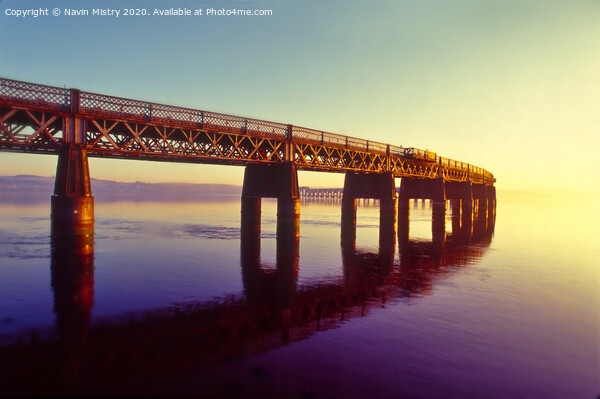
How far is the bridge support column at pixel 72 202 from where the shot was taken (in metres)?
26.4

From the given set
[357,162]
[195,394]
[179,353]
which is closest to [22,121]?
[179,353]

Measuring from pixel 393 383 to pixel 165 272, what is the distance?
17.0 m

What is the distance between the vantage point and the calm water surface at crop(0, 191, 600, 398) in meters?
9.40

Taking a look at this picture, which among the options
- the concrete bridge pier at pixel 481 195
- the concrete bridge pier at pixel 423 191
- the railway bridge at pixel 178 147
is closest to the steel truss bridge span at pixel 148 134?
the railway bridge at pixel 178 147

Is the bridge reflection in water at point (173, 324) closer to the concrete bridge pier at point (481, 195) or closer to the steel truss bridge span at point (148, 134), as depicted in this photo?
the steel truss bridge span at point (148, 134)

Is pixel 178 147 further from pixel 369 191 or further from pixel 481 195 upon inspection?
pixel 481 195

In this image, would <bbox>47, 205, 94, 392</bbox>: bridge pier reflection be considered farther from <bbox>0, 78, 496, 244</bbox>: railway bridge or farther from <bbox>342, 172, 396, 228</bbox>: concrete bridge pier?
<bbox>342, 172, 396, 228</bbox>: concrete bridge pier

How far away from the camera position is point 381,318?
14680 mm

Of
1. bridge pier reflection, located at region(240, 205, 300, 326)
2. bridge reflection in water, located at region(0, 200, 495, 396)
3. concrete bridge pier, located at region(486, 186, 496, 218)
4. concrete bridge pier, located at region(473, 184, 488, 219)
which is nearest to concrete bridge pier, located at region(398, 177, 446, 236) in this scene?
bridge pier reflection, located at region(240, 205, 300, 326)

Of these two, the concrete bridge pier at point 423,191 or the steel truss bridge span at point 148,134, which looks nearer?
the steel truss bridge span at point 148,134

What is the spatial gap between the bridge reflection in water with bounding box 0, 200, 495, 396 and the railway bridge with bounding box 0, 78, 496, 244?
15.1ft

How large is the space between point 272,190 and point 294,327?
3216cm

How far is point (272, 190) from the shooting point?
4478 cm

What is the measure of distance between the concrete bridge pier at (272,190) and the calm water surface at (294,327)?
14.4 metres
